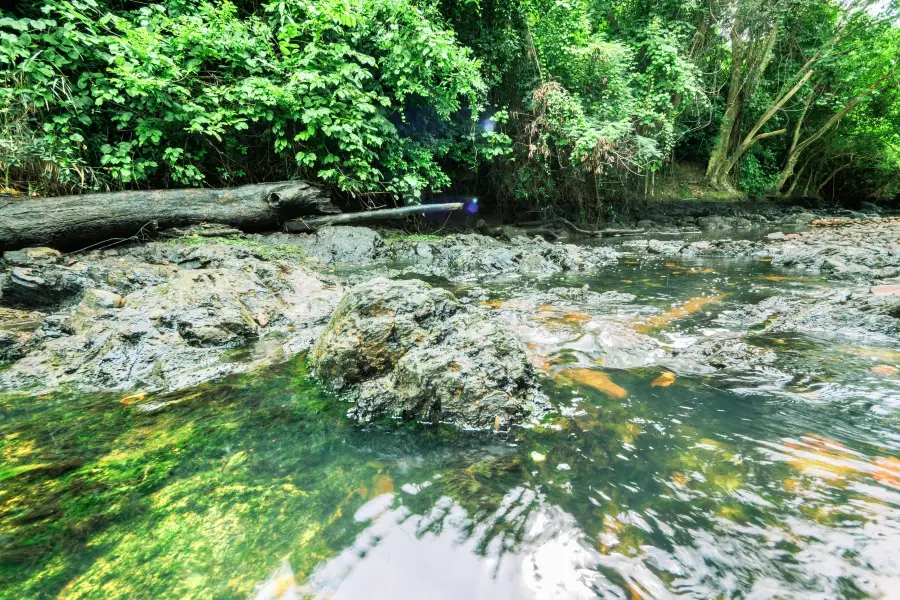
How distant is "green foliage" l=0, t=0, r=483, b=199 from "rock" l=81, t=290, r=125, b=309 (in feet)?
11.3

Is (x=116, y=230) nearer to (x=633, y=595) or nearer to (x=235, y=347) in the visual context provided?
(x=235, y=347)

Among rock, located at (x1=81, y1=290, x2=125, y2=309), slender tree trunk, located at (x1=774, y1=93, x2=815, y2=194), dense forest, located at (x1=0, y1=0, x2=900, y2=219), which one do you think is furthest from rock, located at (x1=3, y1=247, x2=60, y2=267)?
Result: slender tree trunk, located at (x1=774, y1=93, x2=815, y2=194)

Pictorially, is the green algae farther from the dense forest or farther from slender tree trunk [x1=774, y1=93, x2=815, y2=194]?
slender tree trunk [x1=774, y1=93, x2=815, y2=194]

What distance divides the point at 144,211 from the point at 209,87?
7.92ft

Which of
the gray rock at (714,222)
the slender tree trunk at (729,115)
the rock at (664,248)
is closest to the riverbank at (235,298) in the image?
the rock at (664,248)

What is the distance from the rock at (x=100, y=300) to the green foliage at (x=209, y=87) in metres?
3.45

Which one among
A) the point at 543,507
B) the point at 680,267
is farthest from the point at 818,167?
the point at 543,507

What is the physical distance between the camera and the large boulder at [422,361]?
216 centimetres

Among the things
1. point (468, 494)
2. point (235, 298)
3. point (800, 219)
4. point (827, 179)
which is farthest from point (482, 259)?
point (827, 179)

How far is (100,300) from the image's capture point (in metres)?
3.67

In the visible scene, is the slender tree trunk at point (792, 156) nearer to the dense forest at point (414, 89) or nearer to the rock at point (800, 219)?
the dense forest at point (414, 89)

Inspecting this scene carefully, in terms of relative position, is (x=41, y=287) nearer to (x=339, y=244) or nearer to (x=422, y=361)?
(x=339, y=244)

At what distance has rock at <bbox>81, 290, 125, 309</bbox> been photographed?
364 cm

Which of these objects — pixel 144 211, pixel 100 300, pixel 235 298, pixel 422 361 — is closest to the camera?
pixel 422 361
